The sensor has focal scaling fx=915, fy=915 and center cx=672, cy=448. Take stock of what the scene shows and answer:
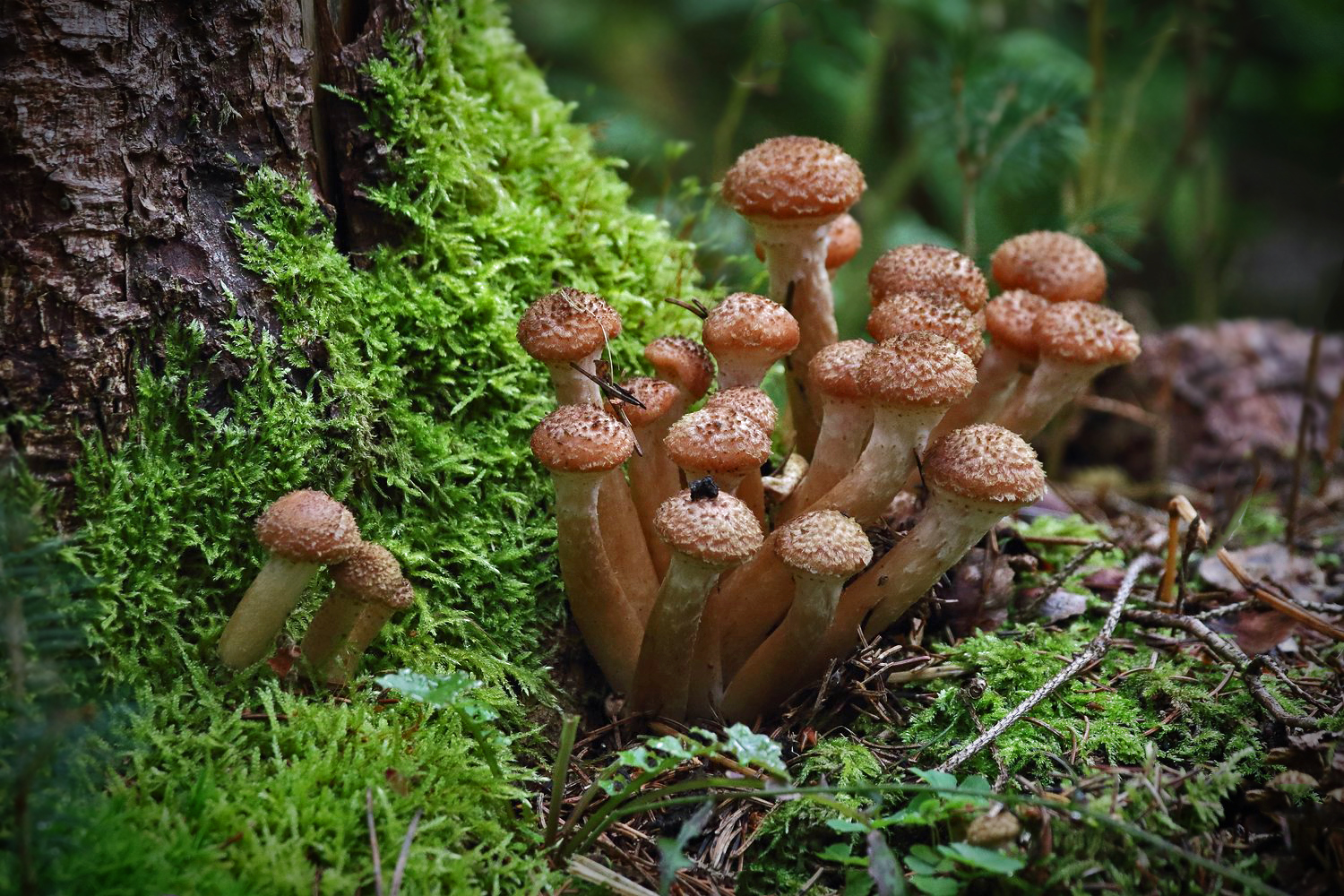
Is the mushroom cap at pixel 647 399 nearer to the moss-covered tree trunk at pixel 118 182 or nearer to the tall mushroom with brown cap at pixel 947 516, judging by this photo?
the tall mushroom with brown cap at pixel 947 516

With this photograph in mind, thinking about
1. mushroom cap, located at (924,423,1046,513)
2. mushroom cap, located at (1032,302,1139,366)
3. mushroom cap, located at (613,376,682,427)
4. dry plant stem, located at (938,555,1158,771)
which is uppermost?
mushroom cap, located at (1032,302,1139,366)

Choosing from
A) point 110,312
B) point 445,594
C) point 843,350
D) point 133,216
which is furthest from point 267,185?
point 843,350

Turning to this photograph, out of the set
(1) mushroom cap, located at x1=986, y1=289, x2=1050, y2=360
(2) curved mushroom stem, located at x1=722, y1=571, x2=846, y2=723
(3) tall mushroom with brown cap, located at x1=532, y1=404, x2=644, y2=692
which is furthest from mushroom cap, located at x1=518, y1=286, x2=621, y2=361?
(1) mushroom cap, located at x1=986, y1=289, x2=1050, y2=360

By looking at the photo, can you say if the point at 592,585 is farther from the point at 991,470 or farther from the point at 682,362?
the point at 991,470

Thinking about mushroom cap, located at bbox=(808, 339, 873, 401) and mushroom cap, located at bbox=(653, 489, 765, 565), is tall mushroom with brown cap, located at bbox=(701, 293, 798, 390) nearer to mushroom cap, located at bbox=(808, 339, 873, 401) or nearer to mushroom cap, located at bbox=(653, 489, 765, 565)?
mushroom cap, located at bbox=(808, 339, 873, 401)

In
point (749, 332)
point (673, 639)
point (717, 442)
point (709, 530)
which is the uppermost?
point (749, 332)

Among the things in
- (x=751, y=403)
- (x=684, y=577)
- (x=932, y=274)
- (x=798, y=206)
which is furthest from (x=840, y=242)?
(x=684, y=577)

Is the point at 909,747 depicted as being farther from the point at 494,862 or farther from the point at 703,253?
the point at 703,253
